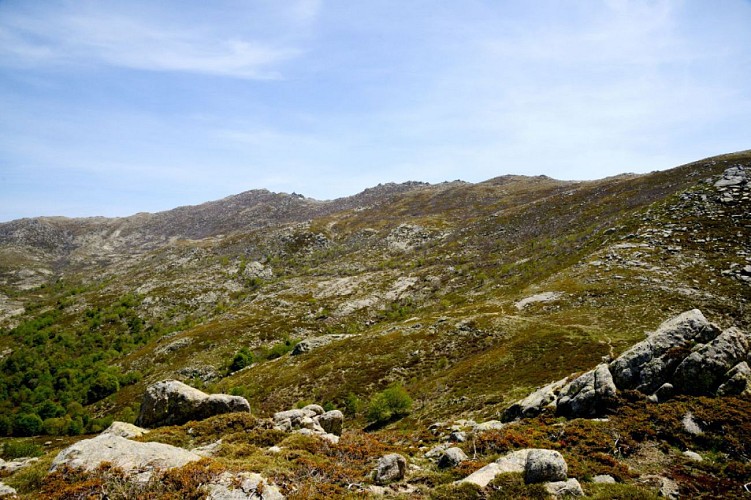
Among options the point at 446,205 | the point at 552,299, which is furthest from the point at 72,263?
the point at 552,299

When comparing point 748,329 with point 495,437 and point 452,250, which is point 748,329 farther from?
point 452,250

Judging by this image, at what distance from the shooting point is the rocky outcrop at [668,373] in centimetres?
2255

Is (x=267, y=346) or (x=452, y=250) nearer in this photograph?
(x=267, y=346)

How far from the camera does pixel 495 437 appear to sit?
21469mm

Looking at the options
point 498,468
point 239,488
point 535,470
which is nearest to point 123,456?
point 239,488

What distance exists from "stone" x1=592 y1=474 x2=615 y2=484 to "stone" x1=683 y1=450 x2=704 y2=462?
4.84 meters

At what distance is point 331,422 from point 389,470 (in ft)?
42.2

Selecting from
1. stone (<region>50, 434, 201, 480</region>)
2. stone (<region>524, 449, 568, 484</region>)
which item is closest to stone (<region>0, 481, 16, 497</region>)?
stone (<region>50, 434, 201, 480</region>)

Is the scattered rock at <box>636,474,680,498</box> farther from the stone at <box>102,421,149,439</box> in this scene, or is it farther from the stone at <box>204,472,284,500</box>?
the stone at <box>102,421,149,439</box>

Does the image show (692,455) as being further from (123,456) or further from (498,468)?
(123,456)

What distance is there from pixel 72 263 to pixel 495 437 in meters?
228

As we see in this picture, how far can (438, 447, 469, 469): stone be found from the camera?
735 inches

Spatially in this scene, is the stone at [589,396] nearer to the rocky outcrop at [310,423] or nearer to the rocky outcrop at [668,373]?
the rocky outcrop at [668,373]

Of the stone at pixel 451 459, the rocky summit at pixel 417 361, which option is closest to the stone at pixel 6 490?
the rocky summit at pixel 417 361
